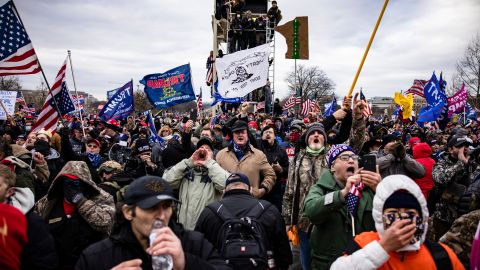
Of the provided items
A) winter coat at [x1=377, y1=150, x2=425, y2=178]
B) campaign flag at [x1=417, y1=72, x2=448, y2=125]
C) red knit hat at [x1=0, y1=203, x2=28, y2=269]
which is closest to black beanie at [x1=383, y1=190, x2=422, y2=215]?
red knit hat at [x1=0, y1=203, x2=28, y2=269]

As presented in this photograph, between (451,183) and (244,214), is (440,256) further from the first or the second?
(451,183)

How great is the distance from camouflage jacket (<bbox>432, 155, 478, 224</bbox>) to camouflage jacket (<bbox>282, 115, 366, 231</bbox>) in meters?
1.08

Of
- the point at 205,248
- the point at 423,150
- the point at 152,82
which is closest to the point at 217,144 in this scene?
the point at 152,82

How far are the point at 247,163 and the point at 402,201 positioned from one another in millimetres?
3221

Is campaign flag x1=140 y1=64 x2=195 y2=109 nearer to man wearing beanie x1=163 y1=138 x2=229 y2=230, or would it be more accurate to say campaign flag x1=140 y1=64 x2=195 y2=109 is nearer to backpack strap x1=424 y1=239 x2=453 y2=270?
man wearing beanie x1=163 y1=138 x2=229 y2=230

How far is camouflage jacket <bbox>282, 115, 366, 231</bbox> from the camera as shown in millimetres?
4637

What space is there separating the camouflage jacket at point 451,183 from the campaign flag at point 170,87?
6704mm

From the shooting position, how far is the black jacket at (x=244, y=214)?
3.32 m

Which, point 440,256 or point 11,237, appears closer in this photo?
point 11,237

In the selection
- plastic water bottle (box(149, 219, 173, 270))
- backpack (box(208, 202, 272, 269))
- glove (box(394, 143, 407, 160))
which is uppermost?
glove (box(394, 143, 407, 160))

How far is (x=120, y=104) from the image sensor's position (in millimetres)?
10266

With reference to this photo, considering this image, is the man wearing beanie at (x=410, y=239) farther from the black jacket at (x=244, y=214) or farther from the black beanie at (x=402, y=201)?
the black jacket at (x=244, y=214)

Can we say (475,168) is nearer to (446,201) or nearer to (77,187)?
(446,201)

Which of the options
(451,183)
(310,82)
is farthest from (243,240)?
(310,82)
